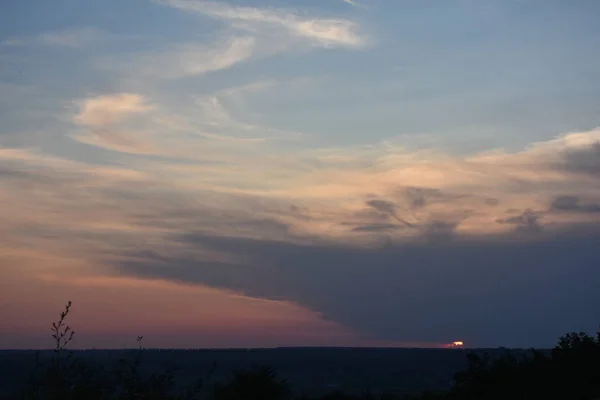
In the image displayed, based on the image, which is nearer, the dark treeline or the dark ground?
the dark treeline

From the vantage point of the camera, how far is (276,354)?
449 ft

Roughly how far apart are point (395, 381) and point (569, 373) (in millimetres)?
71141

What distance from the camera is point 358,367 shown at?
4604 inches

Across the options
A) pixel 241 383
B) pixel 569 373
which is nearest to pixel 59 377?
pixel 241 383

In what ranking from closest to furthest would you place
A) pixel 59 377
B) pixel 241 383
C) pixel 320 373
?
pixel 59 377 → pixel 241 383 → pixel 320 373

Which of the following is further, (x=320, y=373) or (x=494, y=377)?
(x=320, y=373)

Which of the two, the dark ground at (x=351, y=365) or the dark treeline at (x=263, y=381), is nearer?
the dark treeline at (x=263, y=381)

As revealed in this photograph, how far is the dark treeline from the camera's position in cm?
1118

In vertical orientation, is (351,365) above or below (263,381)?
above

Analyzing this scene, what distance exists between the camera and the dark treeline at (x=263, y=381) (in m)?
11.2

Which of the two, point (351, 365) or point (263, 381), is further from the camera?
point (351, 365)

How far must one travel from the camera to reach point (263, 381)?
2086 centimetres

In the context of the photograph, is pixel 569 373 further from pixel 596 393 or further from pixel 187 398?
pixel 187 398

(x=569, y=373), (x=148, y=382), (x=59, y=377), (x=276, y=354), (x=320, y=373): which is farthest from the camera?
(x=276, y=354)
